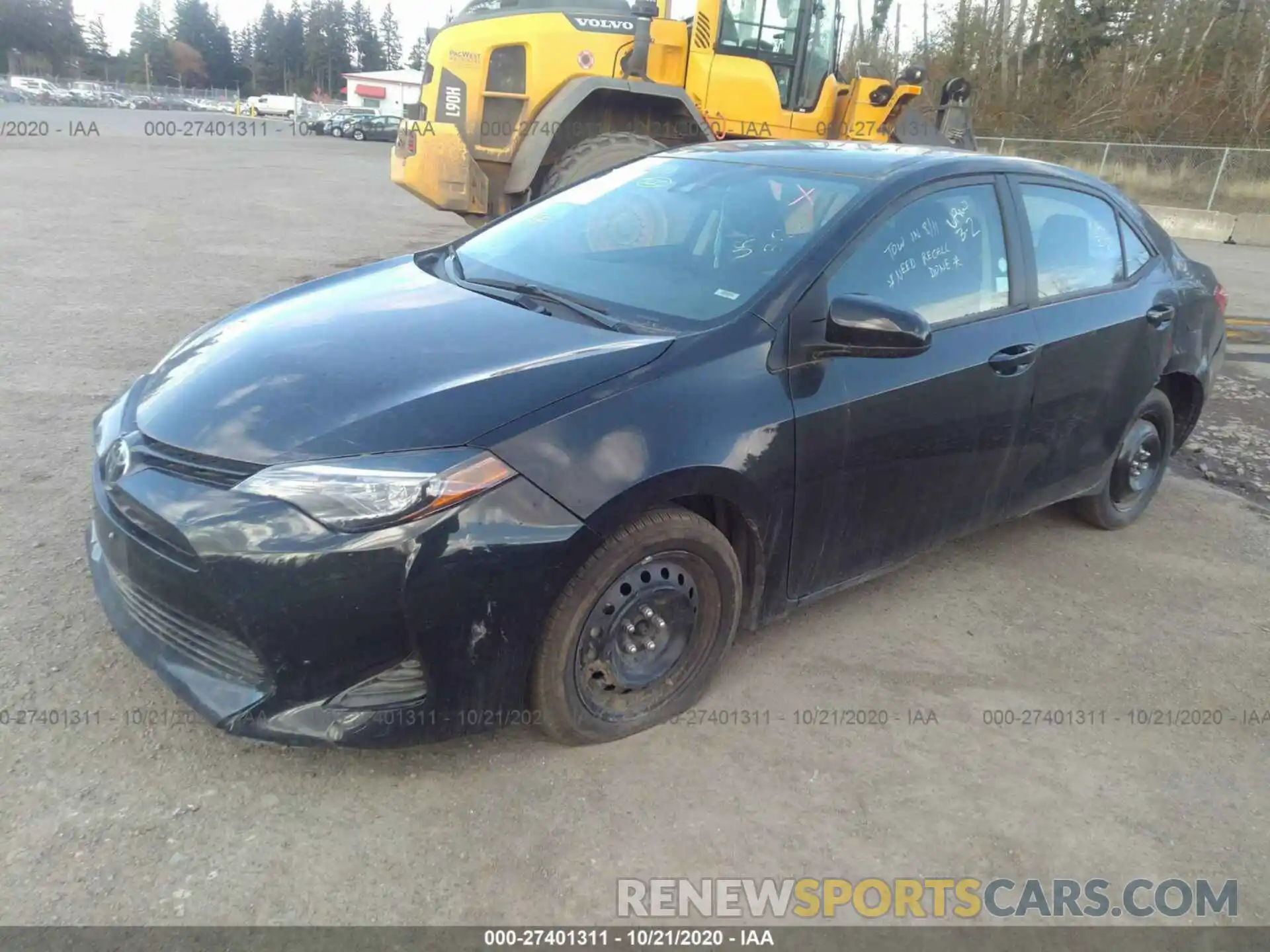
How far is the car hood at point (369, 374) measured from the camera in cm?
240

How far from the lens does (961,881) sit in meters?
2.40

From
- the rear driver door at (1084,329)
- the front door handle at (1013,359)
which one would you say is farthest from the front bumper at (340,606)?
the rear driver door at (1084,329)

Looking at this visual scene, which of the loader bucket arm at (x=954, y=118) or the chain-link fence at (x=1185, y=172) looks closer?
the loader bucket arm at (x=954, y=118)

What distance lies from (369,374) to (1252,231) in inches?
894

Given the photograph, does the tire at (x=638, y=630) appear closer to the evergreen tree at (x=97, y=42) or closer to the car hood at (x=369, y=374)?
the car hood at (x=369, y=374)

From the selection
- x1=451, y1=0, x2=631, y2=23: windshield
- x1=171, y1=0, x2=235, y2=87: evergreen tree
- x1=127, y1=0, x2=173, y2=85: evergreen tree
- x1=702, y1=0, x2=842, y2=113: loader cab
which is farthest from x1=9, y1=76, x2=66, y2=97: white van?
x1=702, y1=0, x2=842, y2=113: loader cab

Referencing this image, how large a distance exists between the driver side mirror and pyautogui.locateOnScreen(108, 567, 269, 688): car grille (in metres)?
1.82

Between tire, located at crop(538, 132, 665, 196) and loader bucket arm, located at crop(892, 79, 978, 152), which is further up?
loader bucket arm, located at crop(892, 79, 978, 152)

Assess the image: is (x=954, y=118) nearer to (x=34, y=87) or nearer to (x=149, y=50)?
(x=34, y=87)

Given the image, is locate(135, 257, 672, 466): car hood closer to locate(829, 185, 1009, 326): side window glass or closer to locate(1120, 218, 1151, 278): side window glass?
locate(829, 185, 1009, 326): side window glass

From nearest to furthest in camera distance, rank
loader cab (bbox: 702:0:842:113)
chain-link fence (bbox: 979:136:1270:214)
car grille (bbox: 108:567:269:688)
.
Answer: car grille (bbox: 108:567:269:688), loader cab (bbox: 702:0:842:113), chain-link fence (bbox: 979:136:1270:214)

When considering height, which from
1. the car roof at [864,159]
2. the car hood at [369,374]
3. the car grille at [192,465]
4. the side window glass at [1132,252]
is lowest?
the car grille at [192,465]

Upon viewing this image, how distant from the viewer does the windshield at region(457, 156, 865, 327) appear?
121 inches
